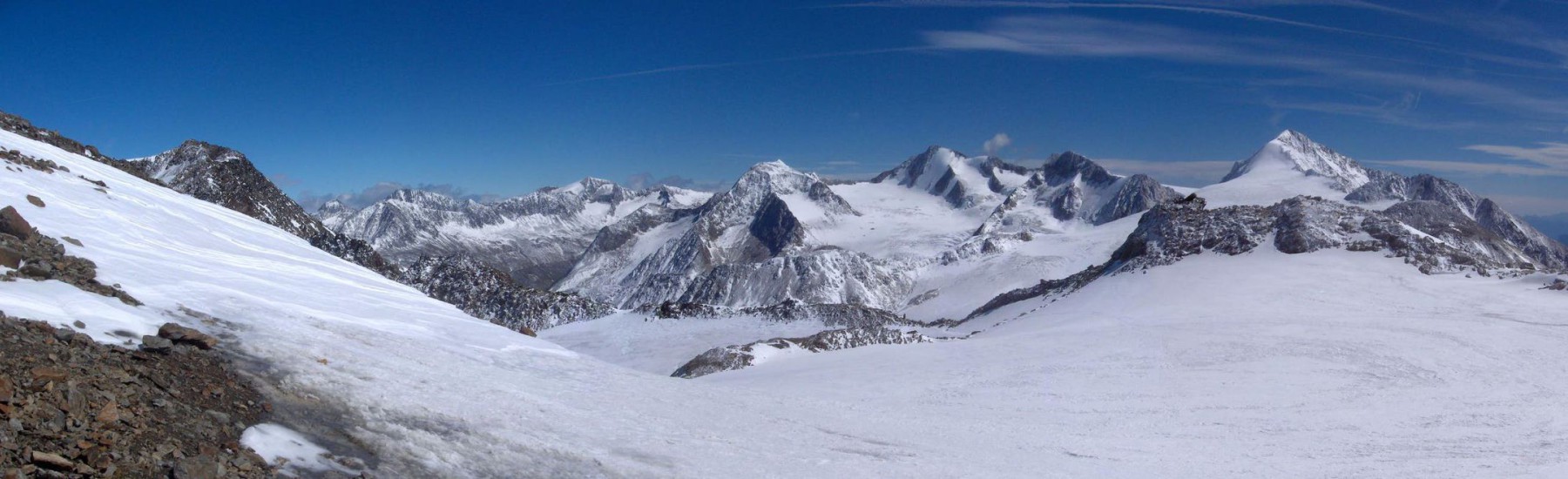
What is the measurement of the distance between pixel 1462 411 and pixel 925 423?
21012mm

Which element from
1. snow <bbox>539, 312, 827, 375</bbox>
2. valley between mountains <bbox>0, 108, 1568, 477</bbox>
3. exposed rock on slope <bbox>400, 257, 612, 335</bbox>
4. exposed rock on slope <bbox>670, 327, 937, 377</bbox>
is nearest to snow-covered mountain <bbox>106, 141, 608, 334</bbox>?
exposed rock on slope <bbox>400, 257, 612, 335</bbox>

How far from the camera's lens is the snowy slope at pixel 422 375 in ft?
42.6

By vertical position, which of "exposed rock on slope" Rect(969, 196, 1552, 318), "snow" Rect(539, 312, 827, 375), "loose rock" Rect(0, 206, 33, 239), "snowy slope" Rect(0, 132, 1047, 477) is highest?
"exposed rock on slope" Rect(969, 196, 1552, 318)

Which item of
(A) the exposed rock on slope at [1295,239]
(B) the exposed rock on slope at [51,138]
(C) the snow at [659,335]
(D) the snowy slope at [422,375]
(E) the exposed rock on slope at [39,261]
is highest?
(A) the exposed rock on slope at [1295,239]

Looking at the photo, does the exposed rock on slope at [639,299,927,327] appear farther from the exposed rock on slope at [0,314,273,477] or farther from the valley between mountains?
the exposed rock on slope at [0,314,273,477]

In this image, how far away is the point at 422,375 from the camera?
15.9 m

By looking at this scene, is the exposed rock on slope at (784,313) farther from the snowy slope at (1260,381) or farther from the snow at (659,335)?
the snowy slope at (1260,381)

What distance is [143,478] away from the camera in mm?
8664

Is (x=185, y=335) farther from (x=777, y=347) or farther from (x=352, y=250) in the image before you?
(x=352, y=250)

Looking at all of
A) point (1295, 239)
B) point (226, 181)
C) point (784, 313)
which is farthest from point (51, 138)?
point (1295, 239)

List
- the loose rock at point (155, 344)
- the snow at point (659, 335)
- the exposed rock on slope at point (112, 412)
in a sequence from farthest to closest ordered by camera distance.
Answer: the snow at point (659, 335) < the loose rock at point (155, 344) < the exposed rock on slope at point (112, 412)

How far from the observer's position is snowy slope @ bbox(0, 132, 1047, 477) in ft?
42.6

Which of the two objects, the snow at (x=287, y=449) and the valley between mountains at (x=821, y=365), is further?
the valley between mountains at (x=821, y=365)

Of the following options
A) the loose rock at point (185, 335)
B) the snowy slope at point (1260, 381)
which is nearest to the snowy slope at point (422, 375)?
the loose rock at point (185, 335)
